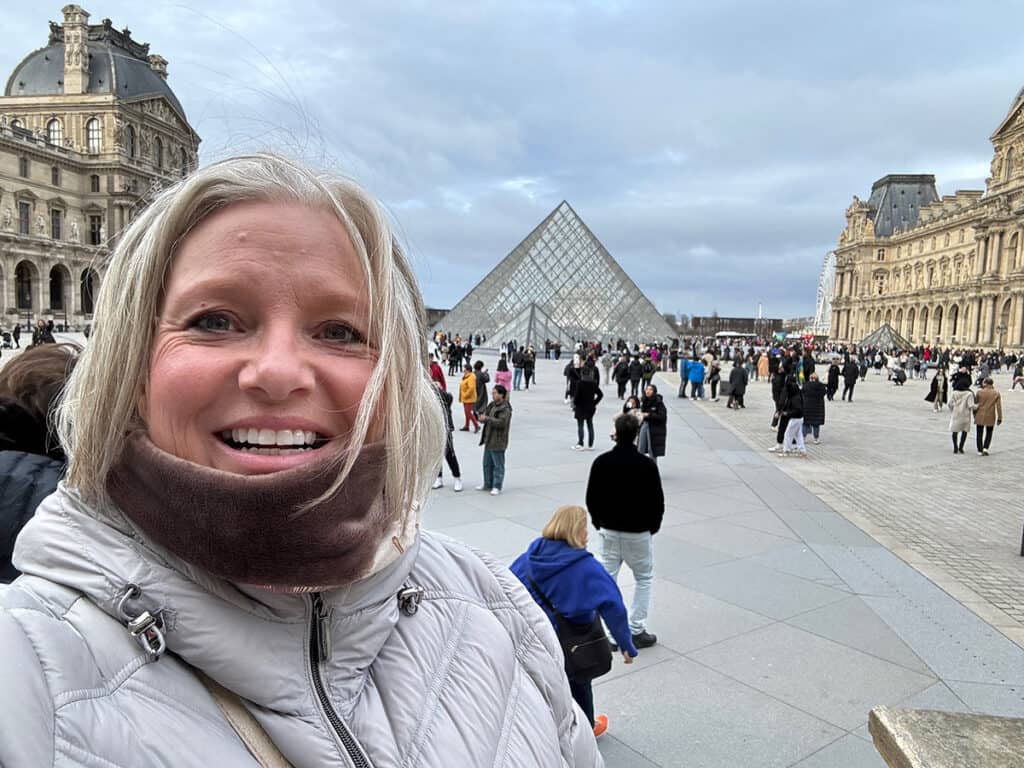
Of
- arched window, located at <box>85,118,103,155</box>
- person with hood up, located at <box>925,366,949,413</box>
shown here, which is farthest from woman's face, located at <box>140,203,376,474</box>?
arched window, located at <box>85,118,103,155</box>

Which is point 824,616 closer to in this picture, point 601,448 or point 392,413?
point 392,413

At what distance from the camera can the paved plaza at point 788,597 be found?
3.23 m

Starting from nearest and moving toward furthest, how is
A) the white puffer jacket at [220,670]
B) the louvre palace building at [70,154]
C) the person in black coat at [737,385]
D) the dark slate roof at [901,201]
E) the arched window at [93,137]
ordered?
the white puffer jacket at [220,670], the person in black coat at [737,385], the louvre palace building at [70,154], the arched window at [93,137], the dark slate roof at [901,201]

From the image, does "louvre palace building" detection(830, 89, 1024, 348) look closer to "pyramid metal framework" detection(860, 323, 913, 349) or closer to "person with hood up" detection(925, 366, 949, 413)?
"pyramid metal framework" detection(860, 323, 913, 349)

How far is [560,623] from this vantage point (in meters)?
2.97

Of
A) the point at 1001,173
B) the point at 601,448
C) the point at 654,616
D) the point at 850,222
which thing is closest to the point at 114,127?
the point at 601,448

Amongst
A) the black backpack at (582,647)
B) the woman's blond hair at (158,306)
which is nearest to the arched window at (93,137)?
the black backpack at (582,647)

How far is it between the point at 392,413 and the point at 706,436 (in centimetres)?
1224

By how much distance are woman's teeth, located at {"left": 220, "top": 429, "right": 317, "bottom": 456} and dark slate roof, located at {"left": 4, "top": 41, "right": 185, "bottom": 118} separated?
225 feet

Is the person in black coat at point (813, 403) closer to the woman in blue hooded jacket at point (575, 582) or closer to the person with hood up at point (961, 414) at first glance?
the person with hood up at point (961, 414)

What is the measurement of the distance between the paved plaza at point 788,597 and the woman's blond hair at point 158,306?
2732mm

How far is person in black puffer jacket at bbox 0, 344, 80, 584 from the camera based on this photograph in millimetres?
1882

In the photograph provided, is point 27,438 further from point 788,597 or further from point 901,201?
point 901,201

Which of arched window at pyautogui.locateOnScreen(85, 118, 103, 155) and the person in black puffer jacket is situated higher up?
arched window at pyautogui.locateOnScreen(85, 118, 103, 155)
